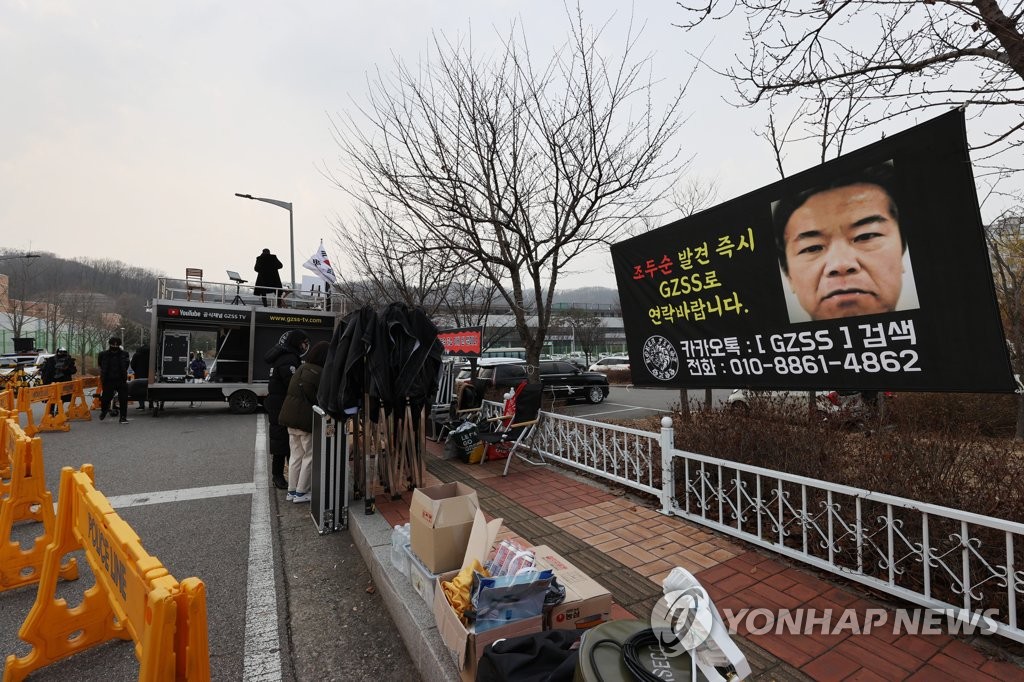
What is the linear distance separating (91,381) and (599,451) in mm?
15572

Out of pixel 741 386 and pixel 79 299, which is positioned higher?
pixel 79 299

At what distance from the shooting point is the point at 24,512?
4.45 metres

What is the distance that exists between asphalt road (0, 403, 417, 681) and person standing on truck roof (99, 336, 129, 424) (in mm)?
4082

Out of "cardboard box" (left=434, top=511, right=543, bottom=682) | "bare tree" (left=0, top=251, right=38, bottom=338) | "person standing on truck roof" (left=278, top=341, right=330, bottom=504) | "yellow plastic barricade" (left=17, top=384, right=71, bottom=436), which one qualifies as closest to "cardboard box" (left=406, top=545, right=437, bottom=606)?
"cardboard box" (left=434, top=511, right=543, bottom=682)

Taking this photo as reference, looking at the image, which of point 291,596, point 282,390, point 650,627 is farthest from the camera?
point 282,390

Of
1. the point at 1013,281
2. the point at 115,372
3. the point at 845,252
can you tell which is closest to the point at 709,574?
the point at 845,252

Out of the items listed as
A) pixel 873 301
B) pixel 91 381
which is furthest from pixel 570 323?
pixel 873 301

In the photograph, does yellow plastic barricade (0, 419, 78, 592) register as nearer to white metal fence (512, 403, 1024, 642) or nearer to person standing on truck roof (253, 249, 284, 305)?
white metal fence (512, 403, 1024, 642)

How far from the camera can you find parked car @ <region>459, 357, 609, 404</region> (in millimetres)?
13328

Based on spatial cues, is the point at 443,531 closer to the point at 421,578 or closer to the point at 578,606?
the point at 421,578

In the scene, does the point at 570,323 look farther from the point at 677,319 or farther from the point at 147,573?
the point at 147,573

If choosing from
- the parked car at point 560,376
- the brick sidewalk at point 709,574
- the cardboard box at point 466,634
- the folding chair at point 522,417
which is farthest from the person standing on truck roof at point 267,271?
the cardboard box at point 466,634

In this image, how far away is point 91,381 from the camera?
1388cm

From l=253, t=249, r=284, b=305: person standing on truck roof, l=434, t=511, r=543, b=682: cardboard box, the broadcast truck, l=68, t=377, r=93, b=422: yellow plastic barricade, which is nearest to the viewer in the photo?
l=434, t=511, r=543, b=682: cardboard box
